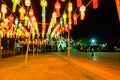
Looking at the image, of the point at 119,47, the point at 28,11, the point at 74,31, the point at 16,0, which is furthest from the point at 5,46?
the point at 16,0

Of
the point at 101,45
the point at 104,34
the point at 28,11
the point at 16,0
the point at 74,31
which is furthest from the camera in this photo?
the point at 101,45

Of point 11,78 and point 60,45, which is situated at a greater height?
point 60,45

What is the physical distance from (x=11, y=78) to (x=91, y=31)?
60876 millimetres

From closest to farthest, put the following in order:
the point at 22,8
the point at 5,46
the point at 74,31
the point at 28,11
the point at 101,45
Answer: the point at 22,8 → the point at 28,11 → the point at 5,46 → the point at 74,31 → the point at 101,45

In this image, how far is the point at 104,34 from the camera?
74.0 meters

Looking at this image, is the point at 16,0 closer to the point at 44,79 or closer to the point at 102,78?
the point at 44,79

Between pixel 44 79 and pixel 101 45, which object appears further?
pixel 101 45

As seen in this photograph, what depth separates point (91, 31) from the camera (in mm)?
75250

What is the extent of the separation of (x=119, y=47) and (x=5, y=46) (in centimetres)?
3272

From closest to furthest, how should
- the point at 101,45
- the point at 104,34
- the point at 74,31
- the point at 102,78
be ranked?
the point at 102,78 < the point at 104,34 < the point at 74,31 < the point at 101,45

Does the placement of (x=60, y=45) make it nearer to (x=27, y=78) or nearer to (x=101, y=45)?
(x=101, y=45)

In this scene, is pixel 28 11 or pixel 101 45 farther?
pixel 101 45

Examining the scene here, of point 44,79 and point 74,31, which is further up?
point 74,31

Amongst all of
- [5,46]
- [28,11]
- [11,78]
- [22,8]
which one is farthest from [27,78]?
[5,46]
